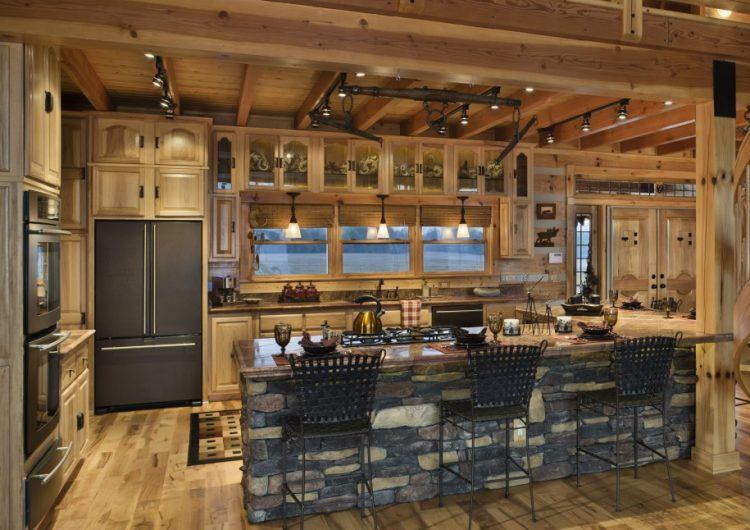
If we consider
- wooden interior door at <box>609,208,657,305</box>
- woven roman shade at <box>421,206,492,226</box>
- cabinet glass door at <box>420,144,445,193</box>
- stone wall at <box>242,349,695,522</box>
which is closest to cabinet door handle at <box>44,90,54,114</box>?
stone wall at <box>242,349,695,522</box>

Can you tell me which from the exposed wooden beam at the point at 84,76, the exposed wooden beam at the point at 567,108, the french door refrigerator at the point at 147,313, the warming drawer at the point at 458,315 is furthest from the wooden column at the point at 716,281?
the exposed wooden beam at the point at 84,76

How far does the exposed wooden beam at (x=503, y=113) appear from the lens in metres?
Result: 5.09

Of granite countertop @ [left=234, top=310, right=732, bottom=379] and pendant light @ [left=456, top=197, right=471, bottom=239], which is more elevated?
pendant light @ [left=456, top=197, right=471, bottom=239]

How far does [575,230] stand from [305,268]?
11.9ft

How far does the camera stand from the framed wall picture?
729 cm

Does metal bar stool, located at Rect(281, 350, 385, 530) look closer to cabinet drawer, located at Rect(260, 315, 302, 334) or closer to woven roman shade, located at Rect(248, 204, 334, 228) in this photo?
cabinet drawer, located at Rect(260, 315, 302, 334)

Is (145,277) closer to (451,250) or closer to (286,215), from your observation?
(286,215)

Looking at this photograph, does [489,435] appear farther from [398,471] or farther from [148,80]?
[148,80]

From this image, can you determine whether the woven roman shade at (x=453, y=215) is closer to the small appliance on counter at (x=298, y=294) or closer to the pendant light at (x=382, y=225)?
the pendant light at (x=382, y=225)

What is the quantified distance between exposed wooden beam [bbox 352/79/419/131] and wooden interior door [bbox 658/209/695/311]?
463 cm

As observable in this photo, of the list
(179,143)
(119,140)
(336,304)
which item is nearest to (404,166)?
(336,304)

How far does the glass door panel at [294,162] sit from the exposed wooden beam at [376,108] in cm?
64

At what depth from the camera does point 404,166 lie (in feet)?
20.9

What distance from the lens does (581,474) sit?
12.6 feet
